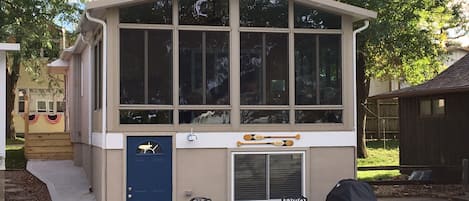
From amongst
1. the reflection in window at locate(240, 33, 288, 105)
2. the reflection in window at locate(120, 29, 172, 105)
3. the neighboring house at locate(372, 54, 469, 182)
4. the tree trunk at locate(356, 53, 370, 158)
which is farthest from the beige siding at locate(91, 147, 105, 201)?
the tree trunk at locate(356, 53, 370, 158)

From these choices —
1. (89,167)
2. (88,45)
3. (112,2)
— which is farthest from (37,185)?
(112,2)

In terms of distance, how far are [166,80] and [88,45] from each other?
3947mm

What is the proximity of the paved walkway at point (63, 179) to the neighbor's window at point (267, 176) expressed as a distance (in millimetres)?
3159

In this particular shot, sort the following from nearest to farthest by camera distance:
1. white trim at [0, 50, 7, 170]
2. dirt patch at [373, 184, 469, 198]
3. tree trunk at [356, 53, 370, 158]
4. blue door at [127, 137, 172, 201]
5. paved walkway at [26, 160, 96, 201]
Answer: white trim at [0, 50, 7, 170] < blue door at [127, 137, 172, 201] < paved walkway at [26, 160, 96, 201] < dirt patch at [373, 184, 469, 198] < tree trunk at [356, 53, 370, 158]

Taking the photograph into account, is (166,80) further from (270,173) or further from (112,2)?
(270,173)

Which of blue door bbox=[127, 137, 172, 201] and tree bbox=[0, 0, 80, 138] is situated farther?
tree bbox=[0, 0, 80, 138]

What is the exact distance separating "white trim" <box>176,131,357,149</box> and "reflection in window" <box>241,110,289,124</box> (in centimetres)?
23

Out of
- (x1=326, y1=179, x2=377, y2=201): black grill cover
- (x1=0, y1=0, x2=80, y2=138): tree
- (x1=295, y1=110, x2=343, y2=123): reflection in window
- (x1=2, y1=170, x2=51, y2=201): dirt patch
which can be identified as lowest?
(x1=2, y1=170, x2=51, y2=201): dirt patch

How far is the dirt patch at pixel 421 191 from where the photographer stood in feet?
46.1

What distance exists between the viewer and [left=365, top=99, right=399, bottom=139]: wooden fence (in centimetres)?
2811

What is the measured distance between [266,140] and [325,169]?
1276 millimetres

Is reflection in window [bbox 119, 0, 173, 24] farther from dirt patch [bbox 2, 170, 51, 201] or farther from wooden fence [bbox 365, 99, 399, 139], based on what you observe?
wooden fence [bbox 365, 99, 399, 139]

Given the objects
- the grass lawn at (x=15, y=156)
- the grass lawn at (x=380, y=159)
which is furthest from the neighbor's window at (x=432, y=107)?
the grass lawn at (x=15, y=156)

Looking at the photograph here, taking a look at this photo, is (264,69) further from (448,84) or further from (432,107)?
(432,107)
